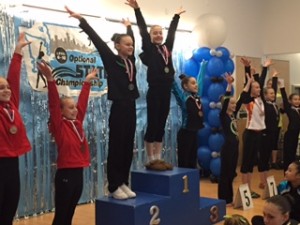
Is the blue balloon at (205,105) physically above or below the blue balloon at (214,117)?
above

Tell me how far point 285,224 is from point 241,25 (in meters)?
5.19

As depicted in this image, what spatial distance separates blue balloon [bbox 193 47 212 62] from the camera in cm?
572

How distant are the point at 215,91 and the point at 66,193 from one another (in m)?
3.00

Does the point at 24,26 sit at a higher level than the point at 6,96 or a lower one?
higher

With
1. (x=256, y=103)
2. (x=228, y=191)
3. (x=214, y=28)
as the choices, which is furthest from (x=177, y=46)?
(x=228, y=191)

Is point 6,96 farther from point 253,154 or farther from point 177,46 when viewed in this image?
point 177,46

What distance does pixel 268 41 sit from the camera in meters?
7.56

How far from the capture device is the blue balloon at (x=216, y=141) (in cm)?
571

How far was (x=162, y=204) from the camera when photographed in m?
3.41

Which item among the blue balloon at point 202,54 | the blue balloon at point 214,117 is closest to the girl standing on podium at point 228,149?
the blue balloon at point 214,117

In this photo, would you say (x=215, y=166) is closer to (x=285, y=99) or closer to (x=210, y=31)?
(x=285, y=99)

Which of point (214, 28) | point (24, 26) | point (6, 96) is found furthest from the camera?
point (214, 28)

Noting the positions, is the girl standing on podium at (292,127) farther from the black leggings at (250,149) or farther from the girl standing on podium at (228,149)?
the girl standing on podium at (228,149)

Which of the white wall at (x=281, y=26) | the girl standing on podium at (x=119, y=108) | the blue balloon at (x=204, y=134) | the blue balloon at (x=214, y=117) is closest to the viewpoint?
the girl standing on podium at (x=119, y=108)
